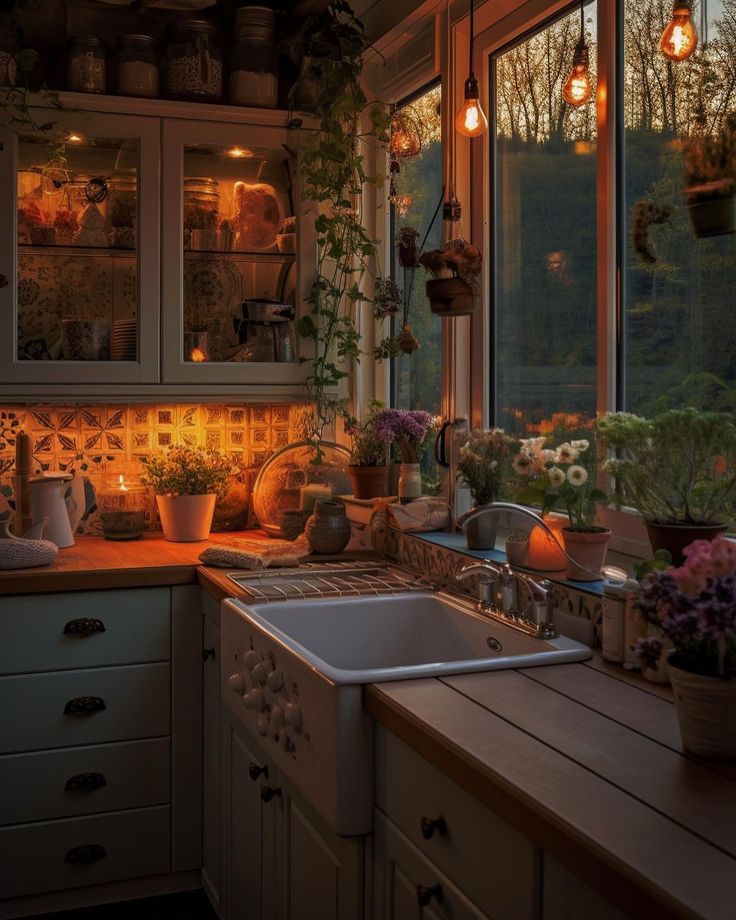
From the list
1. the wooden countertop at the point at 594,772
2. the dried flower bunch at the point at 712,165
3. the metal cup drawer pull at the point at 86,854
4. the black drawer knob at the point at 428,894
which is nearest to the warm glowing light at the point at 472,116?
the dried flower bunch at the point at 712,165

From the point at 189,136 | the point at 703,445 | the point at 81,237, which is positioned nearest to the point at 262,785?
the point at 703,445

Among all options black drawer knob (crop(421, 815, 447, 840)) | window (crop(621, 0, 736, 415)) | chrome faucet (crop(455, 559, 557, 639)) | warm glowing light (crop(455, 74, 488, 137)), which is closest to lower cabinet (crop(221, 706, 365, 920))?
black drawer knob (crop(421, 815, 447, 840))

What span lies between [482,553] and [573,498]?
500 millimetres

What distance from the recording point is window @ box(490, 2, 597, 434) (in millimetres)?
2412

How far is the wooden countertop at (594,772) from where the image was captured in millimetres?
1043

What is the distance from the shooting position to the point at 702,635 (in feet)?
4.30

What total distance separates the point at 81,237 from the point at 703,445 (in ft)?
7.00

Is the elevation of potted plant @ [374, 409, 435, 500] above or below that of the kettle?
above

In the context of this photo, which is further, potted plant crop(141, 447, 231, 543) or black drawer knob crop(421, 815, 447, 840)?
potted plant crop(141, 447, 231, 543)

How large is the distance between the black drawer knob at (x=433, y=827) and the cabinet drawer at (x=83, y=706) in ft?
5.17

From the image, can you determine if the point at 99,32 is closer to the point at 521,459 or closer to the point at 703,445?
the point at 521,459

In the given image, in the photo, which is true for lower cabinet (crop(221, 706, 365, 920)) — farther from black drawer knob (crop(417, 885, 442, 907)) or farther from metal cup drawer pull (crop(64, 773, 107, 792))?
metal cup drawer pull (crop(64, 773, 107, 792))

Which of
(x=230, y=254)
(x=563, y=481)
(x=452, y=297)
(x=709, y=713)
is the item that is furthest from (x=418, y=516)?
(x=709, y=713)

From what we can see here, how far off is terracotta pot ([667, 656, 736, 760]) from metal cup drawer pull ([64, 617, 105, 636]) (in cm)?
187
